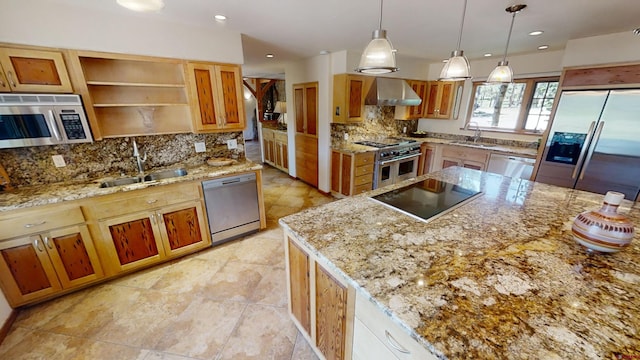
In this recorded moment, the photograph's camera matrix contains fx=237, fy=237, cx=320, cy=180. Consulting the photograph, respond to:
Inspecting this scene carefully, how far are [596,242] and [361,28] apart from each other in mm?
2566

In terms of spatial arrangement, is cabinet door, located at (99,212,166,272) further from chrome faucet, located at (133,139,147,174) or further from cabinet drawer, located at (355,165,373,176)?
cabinet drawer, located at (355,165,373,176)

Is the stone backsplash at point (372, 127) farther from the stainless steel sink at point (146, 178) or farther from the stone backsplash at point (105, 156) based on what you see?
the stainless steel sink at point (146, 178)

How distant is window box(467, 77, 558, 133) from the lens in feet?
12.6

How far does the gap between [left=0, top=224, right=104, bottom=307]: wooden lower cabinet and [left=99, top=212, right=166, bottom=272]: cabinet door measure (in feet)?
0.44

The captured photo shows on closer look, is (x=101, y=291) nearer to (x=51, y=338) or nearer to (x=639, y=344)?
(x=51, y=338)

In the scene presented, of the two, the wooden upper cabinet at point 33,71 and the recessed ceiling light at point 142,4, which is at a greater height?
the recessed ceiling light at point 142,4

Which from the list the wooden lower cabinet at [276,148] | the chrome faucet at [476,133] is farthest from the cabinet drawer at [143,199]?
the chrome faucet at [476,133]

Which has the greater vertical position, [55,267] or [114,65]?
[114,65]

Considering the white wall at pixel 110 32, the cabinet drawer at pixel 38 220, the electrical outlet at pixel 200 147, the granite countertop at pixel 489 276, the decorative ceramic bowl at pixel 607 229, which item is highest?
the white wall at pixel 110 32

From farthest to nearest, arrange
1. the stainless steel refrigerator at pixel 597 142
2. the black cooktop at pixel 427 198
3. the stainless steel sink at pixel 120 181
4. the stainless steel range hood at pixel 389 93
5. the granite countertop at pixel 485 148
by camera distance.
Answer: the stainless steel range hood at pixel 389 93, the granite countertop at pixel 485 148, the stainless steel refrigerator at pixel 597 142, the stainless steel sink at pixel 120 181, the black cooktop at pixel 427 198

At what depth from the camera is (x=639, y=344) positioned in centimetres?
73

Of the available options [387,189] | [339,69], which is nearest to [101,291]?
[387,189]

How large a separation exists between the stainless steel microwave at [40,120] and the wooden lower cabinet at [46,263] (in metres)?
0.77

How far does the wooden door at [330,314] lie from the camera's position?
1.19m
